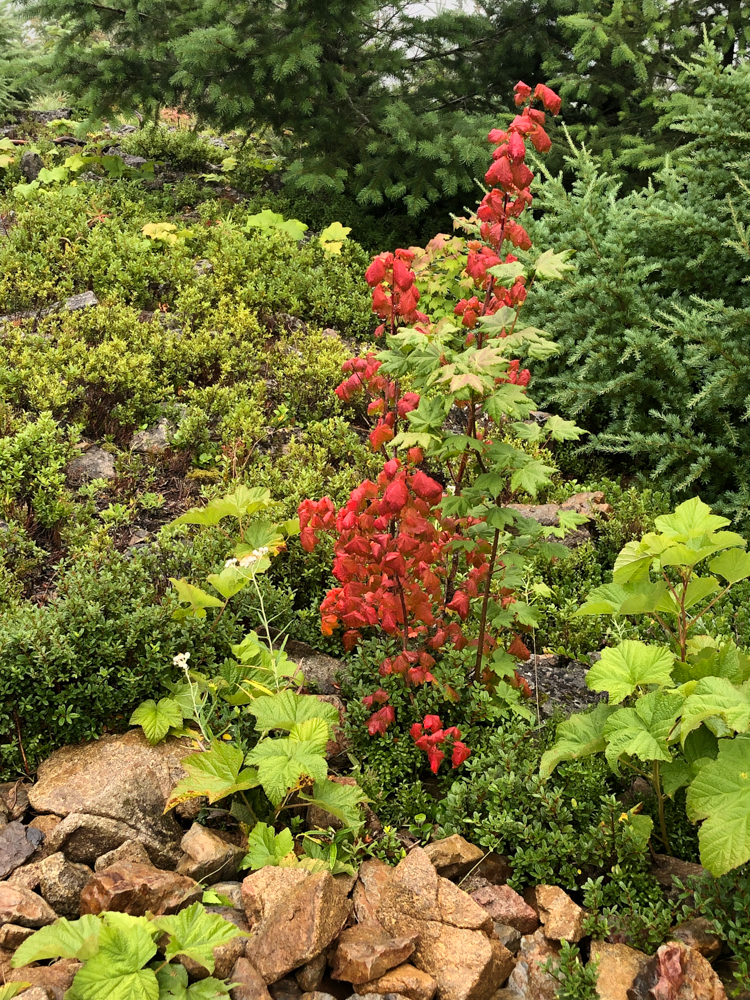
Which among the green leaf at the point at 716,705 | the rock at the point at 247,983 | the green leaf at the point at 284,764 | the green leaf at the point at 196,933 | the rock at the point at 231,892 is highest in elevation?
the green leaf at the point at 716,705

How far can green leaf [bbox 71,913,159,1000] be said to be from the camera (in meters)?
1.79

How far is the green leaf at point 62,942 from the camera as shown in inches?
70.9

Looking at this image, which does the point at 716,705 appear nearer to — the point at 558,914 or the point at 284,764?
the point at 558,914

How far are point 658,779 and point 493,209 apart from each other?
6.36ft

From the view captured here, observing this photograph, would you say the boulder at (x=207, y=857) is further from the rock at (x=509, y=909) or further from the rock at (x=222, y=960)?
the rock at (x=509, y=909)

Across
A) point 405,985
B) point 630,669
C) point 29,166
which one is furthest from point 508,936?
point 29,166

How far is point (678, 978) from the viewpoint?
1.94m

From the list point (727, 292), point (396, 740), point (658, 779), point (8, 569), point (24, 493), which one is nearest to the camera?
point (658, 779)

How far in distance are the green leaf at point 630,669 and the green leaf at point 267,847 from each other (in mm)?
1056

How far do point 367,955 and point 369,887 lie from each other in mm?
322

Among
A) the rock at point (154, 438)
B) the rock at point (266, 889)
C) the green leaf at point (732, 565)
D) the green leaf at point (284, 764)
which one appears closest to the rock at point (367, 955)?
the rock at point (266, 889)

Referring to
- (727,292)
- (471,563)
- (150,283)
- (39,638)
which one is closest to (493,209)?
(471,563)

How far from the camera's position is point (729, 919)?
2.04 metres

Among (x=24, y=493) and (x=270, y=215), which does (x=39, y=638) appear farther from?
(x=270, y=215)
